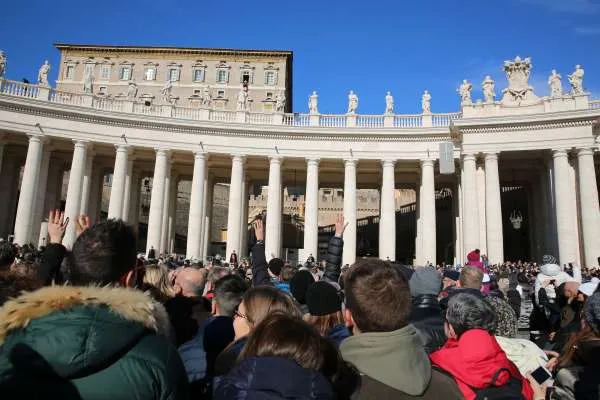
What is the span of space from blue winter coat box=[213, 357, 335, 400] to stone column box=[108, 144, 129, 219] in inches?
1423

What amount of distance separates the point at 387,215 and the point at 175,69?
165 feet

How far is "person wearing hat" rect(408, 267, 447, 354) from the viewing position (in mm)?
5501

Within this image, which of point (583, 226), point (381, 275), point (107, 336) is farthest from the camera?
point (583, 226)

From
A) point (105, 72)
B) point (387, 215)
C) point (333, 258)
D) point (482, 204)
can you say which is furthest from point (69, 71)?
point (333, 258)

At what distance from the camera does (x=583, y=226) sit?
107ft

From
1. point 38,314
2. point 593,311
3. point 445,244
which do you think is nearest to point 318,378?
point 38,314

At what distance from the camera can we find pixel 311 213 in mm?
38094

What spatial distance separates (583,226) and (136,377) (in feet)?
121

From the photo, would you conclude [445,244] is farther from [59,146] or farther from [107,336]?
[107,336]

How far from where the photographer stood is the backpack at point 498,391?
151 inches

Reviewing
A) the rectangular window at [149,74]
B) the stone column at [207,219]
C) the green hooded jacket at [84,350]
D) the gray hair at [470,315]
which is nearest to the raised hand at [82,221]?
the green hooded jacket at [84,350]

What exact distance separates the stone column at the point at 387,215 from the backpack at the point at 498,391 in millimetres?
33380

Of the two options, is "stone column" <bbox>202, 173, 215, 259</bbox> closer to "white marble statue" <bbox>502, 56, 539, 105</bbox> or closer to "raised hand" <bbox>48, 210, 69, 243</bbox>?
"white marble statue" <bbox>502, 56, 539, 105</bbox>

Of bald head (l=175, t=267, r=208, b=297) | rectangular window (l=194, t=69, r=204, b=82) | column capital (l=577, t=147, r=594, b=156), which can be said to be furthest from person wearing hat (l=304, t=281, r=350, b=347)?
rectangular window (l=194, t=69, r=204, b=82)
